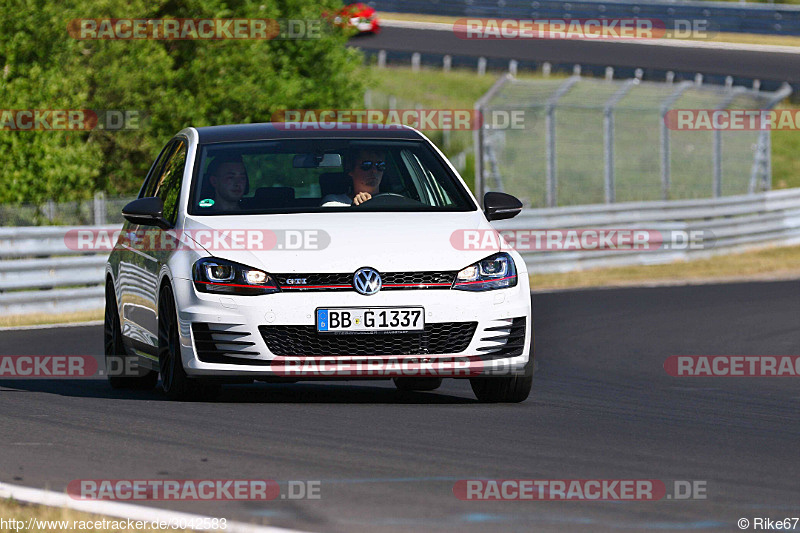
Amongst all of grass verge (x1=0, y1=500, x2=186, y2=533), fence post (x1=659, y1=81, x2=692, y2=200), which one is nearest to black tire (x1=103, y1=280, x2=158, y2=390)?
grass verge (x1=0, y1=500, x2=186, y2=533)

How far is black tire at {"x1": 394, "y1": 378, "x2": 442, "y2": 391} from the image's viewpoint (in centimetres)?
1041

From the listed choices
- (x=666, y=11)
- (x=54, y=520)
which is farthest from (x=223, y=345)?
(x=666, y=11)

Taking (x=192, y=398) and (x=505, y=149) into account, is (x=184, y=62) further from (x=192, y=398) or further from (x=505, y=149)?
(x=192, y=398)

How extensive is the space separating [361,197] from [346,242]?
0.91m

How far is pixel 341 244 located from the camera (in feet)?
28.6

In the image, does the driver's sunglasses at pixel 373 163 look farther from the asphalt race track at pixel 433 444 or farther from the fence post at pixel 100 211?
the fence post at pixel 100 211

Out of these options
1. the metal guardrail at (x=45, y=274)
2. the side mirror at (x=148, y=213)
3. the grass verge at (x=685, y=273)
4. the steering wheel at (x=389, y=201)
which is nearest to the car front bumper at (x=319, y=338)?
the side mirror at (x=148, y=213)

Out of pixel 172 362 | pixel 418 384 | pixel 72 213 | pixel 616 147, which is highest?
pixel 172 362

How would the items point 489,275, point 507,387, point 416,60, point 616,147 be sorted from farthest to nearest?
point 416,60 → point 616,147 → point 507,387 → point 489,275

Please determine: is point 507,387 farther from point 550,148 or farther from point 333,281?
point 550,148

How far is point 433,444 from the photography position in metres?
7.36

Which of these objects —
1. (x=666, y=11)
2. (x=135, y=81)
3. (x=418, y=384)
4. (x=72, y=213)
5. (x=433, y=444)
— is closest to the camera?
(x=433, y=444)

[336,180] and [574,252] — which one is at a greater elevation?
[336,180]

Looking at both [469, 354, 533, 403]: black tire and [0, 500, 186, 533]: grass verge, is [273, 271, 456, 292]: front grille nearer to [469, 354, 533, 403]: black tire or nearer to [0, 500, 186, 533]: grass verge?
[469, 354, 533, 403]: black tire
